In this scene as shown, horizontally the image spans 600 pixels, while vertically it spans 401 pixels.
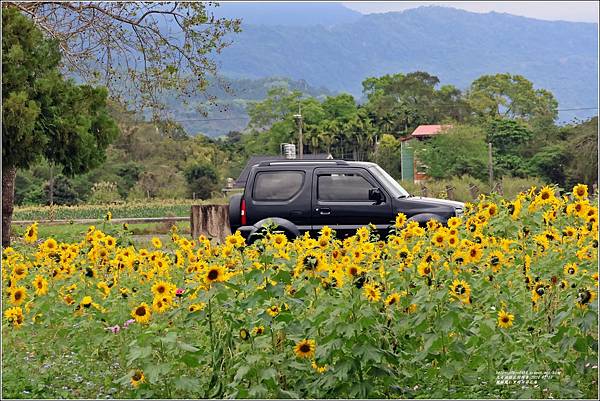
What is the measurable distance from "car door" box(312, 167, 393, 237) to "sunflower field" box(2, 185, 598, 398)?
210 inches

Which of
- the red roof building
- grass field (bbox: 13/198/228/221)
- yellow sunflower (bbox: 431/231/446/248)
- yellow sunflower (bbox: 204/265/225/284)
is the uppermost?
the red roof building

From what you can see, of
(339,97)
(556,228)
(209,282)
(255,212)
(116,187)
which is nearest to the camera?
(209,282)

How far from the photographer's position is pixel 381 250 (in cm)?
559

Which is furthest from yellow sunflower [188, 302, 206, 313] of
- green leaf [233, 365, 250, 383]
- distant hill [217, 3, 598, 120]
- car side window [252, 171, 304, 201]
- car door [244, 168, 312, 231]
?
distant hill [217, 3, 598, 120]

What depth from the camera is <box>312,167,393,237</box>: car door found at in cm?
1116

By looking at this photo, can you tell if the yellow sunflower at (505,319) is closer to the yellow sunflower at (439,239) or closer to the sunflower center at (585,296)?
the sunflower center at (585,296)

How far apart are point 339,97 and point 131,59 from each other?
27.9m

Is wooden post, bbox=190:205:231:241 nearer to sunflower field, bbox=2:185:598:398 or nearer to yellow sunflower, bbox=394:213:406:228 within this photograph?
yellow sunflower, bbox=394:213:406:228

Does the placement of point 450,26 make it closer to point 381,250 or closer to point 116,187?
point 116,187

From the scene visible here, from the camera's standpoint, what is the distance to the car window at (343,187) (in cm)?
1128

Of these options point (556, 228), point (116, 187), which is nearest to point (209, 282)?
point (556, 228)

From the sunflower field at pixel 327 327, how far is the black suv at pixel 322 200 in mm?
5327

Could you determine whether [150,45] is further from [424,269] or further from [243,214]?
[424,269]

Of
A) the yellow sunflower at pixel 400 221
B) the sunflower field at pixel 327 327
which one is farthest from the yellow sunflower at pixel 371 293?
the yellow sunflower at pixel 400 221
